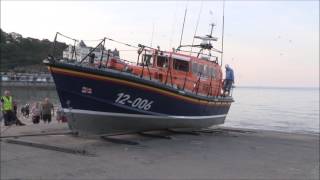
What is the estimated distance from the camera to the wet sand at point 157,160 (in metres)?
9.36

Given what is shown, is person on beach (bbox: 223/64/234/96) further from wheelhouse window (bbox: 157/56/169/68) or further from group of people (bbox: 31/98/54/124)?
group of people (bbox: 31/98/54/124)

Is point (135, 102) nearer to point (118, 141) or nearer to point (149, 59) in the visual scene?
point (118, 141)

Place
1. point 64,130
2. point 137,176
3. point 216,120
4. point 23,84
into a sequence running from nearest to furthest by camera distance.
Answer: point 137,176, point 64,130, point 216,120, point 23,84

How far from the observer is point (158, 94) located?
14250 mm

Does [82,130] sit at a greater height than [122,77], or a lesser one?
lesser

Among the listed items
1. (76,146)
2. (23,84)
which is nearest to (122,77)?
(76,146)

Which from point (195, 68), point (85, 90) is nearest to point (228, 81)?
point (195, 68)

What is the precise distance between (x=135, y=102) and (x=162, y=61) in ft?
10.3

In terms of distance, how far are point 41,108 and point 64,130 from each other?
447 centimetres

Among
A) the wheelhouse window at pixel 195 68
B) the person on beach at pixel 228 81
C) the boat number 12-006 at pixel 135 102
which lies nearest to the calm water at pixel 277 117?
the person on beach at pixel 228 81

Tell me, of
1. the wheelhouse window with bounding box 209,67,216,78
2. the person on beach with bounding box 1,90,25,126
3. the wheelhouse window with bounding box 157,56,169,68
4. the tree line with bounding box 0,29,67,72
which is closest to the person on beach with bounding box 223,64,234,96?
the wheelhouse window with bounding box 209,67,216,78

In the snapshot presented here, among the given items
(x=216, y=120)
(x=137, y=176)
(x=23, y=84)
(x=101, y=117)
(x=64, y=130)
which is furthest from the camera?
(x=23, y=84)

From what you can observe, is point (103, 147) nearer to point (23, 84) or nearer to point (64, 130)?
point (64, 130)

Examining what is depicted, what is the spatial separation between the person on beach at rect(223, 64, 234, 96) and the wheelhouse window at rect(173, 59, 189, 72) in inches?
142
